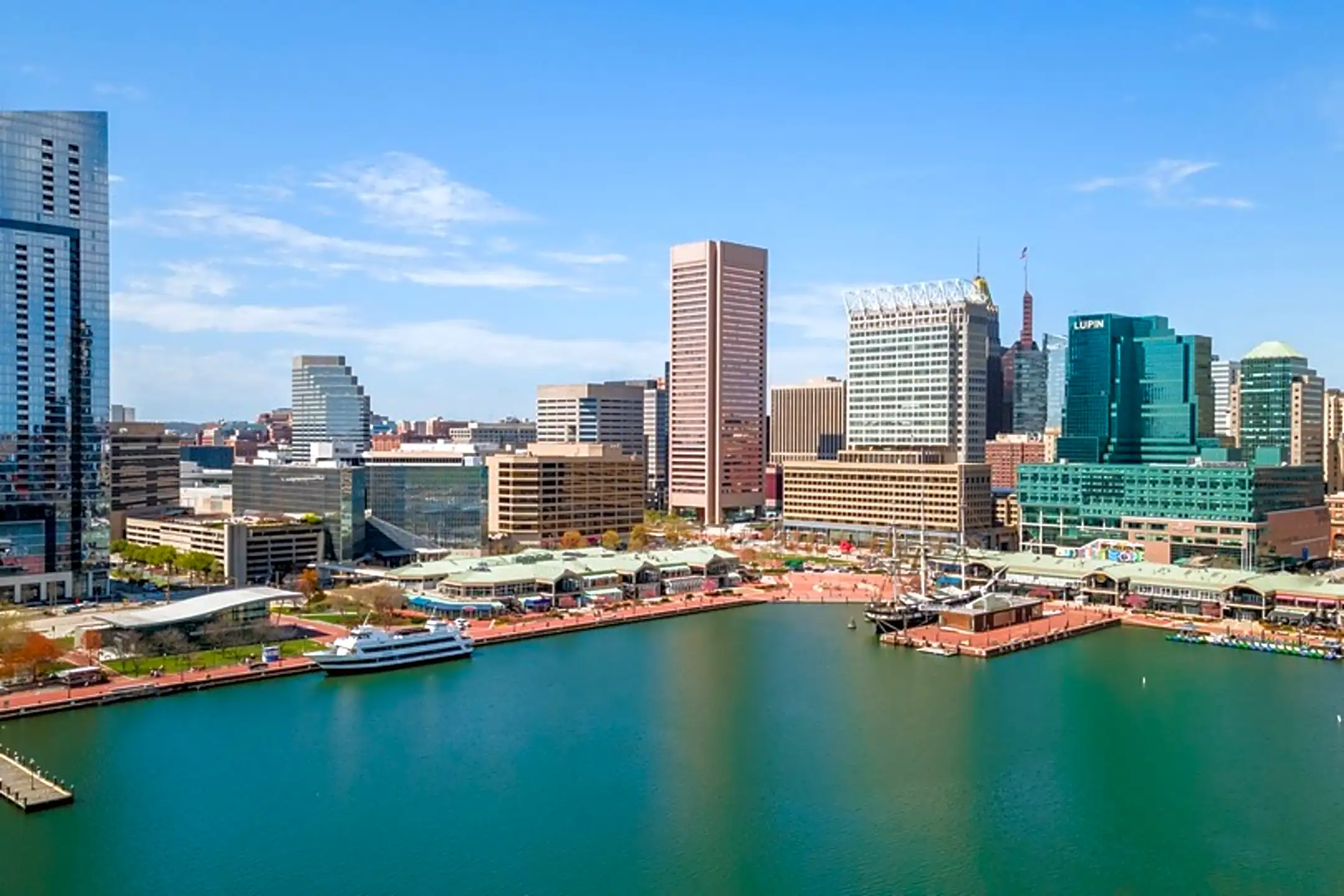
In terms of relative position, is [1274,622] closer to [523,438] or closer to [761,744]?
[761,744]

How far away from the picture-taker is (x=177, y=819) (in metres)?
A: 19.9

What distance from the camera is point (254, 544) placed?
1825 inches

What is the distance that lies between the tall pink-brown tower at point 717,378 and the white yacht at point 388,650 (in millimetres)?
45259

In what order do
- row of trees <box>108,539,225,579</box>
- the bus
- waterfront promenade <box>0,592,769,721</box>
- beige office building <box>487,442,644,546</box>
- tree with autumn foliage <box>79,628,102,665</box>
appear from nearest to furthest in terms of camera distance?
waterfront promenade <box>0,592,769,721</box> → the bus → tree with autumn foliage <box>79,628,102,665</box> → row of trees <box>108,539,225,579</box> → beige office building <box>487,442,644,546</box>

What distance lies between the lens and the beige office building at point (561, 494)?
60.5 m

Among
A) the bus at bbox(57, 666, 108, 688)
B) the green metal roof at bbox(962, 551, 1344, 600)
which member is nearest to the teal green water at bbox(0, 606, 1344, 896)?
the bus at bbox(57, 666, 108, 688)

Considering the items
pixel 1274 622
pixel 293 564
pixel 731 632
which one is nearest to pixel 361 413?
pixel 293 564

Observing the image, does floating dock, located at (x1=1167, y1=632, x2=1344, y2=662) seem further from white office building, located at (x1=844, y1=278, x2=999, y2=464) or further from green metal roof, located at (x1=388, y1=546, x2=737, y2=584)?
white office building, located at (x1=844, y1=278, x2=999, y2=464)

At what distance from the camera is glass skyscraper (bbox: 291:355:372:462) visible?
11362 centimetres

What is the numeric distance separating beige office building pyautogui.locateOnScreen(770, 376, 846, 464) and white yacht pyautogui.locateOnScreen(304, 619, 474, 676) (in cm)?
7611

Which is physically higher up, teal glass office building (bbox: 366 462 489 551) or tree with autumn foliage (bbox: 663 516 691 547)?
teal glass office building (bbox: 366 462 489 551)

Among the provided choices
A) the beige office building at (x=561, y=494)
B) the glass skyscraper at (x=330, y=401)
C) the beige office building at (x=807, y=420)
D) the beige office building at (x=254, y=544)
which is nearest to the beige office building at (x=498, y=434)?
the glass skyscraper at (x=330, y=401)

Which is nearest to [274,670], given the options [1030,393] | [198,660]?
[198,660]

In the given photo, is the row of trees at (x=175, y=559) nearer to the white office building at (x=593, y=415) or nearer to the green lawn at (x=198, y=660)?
the green lawn at (x=198, y=660)
